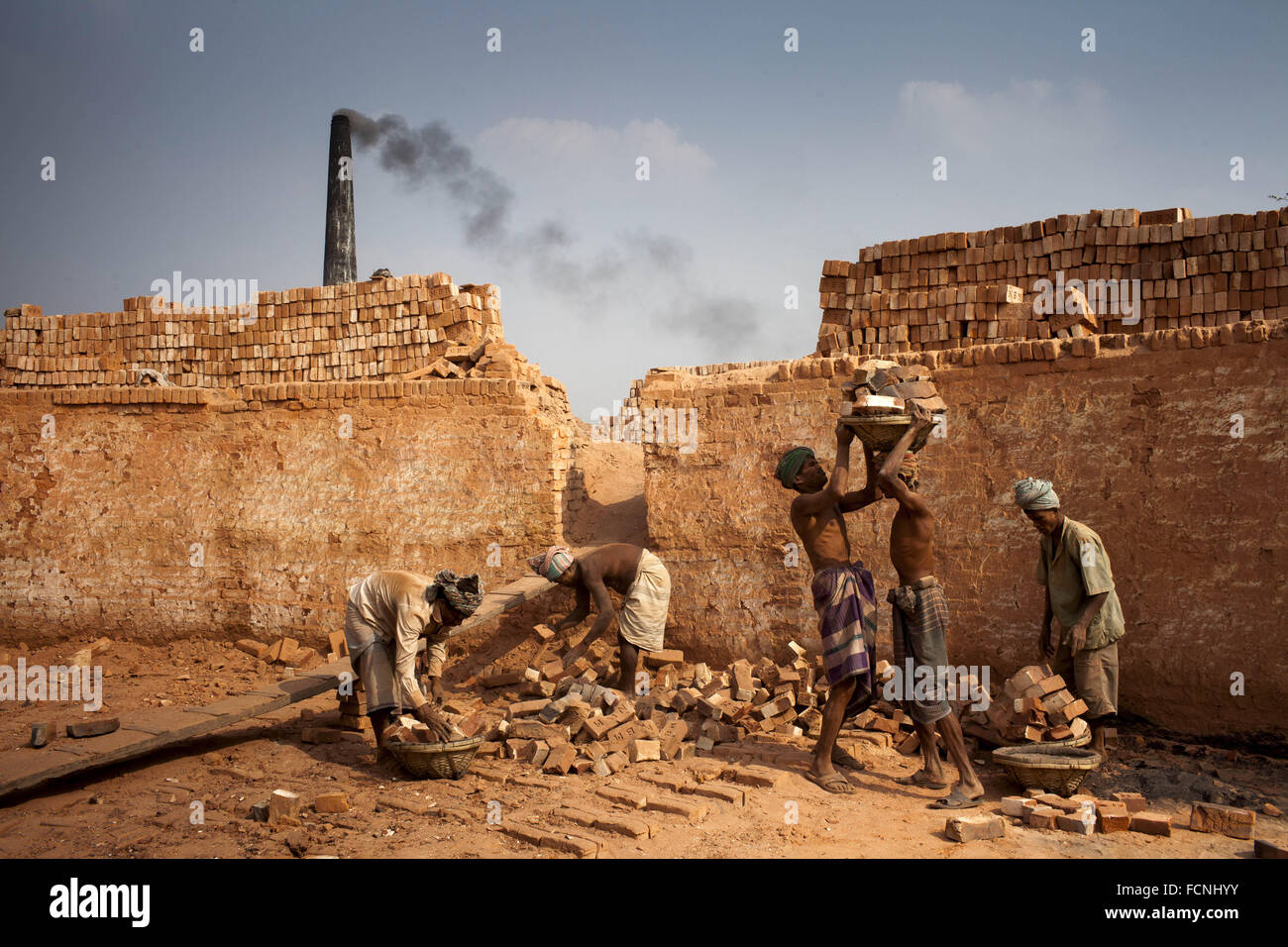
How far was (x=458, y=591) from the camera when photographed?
621 cm

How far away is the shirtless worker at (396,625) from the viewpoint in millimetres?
6223

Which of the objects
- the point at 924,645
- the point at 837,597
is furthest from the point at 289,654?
the point at 924,645

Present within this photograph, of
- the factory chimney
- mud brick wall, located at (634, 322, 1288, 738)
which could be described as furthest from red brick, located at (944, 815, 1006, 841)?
the factory chimney

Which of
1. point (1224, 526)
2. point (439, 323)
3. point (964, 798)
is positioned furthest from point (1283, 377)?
point (439, 323)

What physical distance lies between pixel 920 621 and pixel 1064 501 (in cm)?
204

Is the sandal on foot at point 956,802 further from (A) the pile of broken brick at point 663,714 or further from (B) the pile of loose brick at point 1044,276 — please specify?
(B) the pile of loose brick at point 1044,276

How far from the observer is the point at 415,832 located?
5.10 meters

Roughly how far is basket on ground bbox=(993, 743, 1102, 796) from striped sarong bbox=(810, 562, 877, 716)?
0.86m

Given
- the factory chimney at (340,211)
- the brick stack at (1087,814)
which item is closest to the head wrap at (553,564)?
the brick stack at (1087,814)

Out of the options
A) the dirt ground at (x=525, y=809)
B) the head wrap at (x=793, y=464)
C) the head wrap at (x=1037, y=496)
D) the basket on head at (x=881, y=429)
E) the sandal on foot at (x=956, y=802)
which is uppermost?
the basket on head at (x=881, y=429)

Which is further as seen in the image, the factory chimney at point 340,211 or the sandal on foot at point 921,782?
the factory chimney at point 340,211

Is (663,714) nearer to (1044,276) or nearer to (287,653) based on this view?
(287,653)

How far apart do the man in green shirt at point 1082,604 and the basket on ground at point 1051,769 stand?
1.78ft

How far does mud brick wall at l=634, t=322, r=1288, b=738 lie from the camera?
20.3 ft
